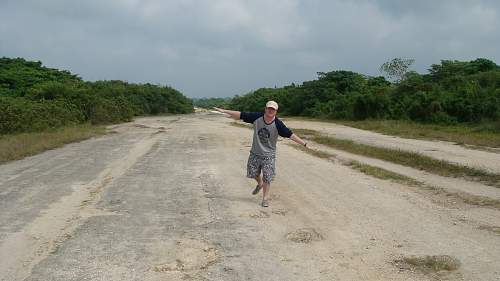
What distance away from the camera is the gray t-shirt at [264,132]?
8547 mm

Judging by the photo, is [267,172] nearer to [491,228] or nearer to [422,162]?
[491,228]

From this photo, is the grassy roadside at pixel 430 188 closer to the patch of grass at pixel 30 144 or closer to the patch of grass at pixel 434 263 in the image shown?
the patch of grass at pixel 434 263

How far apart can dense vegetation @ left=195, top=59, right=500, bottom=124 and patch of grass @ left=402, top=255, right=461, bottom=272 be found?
971 inches

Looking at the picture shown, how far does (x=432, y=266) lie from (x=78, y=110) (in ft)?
109

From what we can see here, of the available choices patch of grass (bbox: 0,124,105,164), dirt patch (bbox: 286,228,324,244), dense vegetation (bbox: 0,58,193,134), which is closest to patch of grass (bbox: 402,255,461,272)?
dirt patch (bbox: 286,228,324,244)

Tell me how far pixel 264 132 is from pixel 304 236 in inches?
91.8

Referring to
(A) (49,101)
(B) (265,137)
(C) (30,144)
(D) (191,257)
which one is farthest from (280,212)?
(A) (49,101)

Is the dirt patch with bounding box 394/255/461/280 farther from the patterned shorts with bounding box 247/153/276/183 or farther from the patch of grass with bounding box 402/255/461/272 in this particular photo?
the patterned shorts with bounding box 247/153/276/183

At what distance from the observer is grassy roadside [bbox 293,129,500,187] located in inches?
470

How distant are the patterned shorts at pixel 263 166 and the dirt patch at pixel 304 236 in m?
1.74

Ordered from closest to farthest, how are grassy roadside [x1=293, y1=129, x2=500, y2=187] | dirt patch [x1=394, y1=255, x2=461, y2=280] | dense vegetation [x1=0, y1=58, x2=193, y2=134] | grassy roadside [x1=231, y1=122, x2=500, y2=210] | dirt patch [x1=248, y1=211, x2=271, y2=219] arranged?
dirt patch [x1=394, y1=255, x2=461, y2=280], dirt patch [x1=248, y1=211, x2=271, y2=219], grassy roadside [x1=231, y1=122, x2=500, y2=210], grassy roadside [x1=293, y1=129, x2=500, y2=187], dense vegetation [x1=0, y1=58, x2=193, y2=134]

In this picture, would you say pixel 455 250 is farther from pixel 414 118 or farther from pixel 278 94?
pixel 278 94

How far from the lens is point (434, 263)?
18.3 ft

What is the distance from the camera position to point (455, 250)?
606cm
